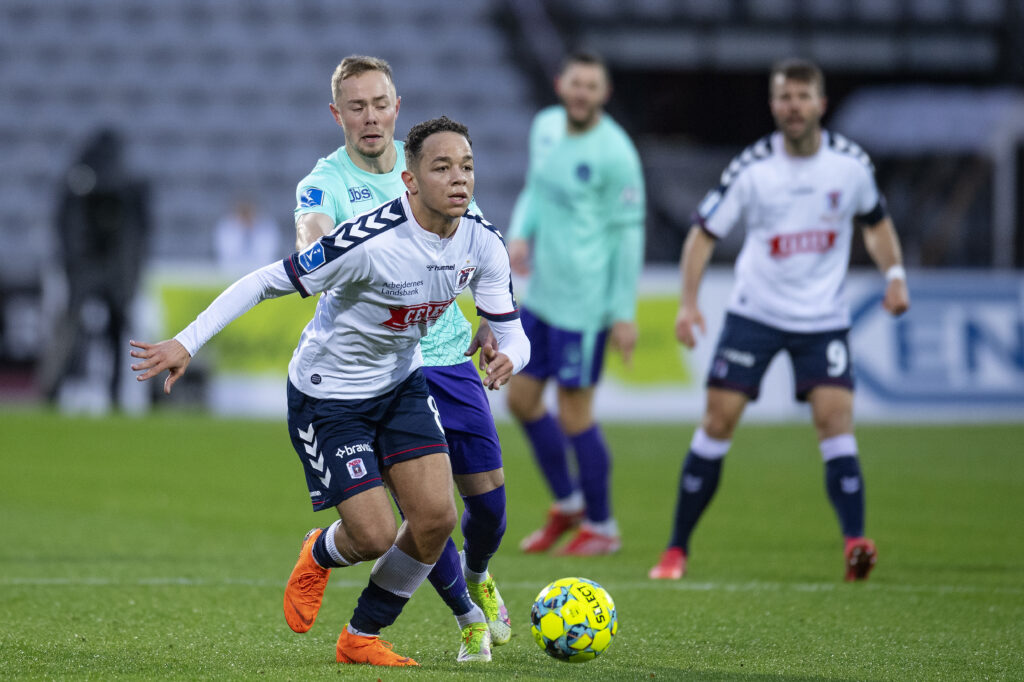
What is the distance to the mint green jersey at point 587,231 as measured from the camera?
306 inches

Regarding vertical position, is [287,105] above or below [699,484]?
above

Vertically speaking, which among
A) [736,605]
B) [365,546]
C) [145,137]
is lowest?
[736,605]

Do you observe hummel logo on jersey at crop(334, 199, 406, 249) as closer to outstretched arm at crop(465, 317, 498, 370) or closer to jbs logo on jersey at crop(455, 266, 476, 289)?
jbs logo on jersey at crop(455, 266, 476, 289)

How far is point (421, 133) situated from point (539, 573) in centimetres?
289

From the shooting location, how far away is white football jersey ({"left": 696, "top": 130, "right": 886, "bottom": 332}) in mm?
6801

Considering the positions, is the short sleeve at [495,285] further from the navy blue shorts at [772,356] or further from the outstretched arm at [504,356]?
the navy blue shorts at [772,356]

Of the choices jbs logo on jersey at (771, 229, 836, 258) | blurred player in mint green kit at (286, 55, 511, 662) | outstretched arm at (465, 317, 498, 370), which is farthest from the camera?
jbs logo on jersey at (771, 229, 836, 258)

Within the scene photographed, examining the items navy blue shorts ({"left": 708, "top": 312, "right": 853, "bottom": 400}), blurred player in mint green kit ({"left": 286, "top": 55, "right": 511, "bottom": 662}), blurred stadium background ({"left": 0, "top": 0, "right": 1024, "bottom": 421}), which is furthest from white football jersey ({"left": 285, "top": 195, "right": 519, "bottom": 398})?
blurred stadium background ({"left": 0, "top": 0, "right": 1024, "bottom": 421})

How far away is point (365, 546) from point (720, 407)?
2.58 m

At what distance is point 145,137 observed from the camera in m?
20.0

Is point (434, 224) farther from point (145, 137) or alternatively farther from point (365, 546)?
point (145, 137)

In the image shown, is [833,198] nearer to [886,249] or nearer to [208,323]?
[886,249]

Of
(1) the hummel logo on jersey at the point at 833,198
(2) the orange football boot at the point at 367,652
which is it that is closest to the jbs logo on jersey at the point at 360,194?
(2) the orange football boot at the point at 367,652

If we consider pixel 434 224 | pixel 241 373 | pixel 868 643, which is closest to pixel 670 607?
pixel 868 643
